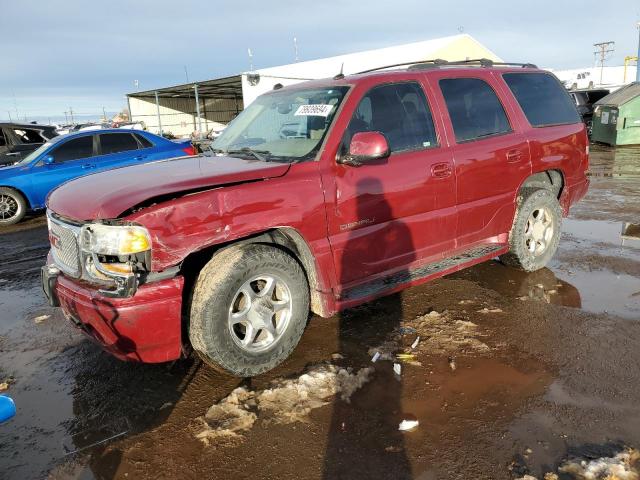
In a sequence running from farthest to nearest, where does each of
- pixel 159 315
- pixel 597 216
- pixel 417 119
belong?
pixel 597 216 → pixel 417 119 → pixel 159 315

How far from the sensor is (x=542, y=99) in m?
4.96

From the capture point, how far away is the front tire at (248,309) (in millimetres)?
2869

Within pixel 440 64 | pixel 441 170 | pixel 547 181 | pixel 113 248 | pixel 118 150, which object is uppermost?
pixel 440 64

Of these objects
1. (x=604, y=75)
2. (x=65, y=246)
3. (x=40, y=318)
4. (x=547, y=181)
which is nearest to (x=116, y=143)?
(x=40, y=318)

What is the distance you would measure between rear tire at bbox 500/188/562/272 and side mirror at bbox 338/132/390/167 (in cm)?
204

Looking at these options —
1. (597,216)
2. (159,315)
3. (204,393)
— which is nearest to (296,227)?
(159,315)

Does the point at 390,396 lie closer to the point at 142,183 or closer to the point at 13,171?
the point at 142,183

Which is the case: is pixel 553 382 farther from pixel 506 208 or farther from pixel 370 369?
pixel 506 208

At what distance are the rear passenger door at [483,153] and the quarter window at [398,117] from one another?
0.76ft

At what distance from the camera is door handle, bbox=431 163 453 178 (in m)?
3.82

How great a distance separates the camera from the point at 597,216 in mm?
7266

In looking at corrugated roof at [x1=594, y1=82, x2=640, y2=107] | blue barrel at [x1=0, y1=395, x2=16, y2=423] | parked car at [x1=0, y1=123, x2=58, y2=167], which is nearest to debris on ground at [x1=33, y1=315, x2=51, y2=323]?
blue barrel at [x1=0, y1=395, x2=16, y2=423]

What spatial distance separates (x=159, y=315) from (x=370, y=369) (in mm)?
1407

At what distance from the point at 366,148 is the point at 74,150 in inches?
310
